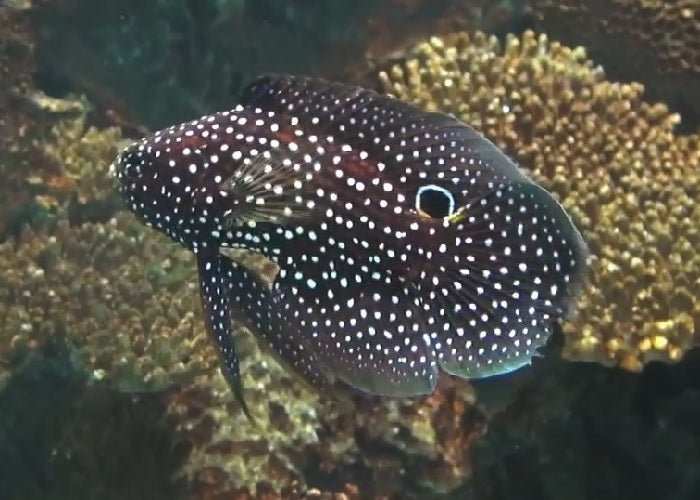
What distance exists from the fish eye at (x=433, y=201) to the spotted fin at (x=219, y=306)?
2.59 feet

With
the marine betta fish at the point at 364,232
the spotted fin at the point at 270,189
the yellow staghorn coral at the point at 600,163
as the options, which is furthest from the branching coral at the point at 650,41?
the spotted fin at the point at 270,189

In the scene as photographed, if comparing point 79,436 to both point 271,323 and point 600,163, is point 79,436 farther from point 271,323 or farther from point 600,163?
point 600,163

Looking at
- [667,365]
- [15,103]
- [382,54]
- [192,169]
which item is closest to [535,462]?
[667,365]

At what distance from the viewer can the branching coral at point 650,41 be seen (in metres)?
5.26

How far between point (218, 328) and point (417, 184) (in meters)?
0.93

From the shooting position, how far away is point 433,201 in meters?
2.71

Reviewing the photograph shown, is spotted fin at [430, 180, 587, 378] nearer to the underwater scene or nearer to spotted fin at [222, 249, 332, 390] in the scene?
the underwater scene

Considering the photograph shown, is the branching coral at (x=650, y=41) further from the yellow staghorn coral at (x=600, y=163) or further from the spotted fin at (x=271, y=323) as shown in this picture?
the spotted fin at (x=271, y=323)

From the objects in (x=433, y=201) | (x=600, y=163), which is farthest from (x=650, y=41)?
(x=433, y=201)

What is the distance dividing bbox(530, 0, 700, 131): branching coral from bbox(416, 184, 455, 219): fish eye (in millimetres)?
3316

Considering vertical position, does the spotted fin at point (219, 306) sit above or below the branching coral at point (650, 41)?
below

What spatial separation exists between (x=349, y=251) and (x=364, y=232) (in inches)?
3.7

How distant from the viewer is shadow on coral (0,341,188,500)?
409cm

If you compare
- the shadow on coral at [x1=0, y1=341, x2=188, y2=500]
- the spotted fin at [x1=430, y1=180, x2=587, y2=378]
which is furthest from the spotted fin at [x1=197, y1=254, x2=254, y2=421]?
the shadow on coral at [x1=0, y1=341, x2=188, y2=500]
